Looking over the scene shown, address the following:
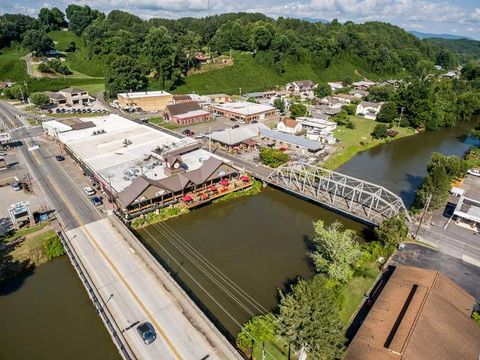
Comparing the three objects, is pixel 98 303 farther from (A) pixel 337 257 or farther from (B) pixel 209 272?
(A) pixel 337 257

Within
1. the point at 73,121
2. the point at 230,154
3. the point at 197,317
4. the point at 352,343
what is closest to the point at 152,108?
the point at 73,121

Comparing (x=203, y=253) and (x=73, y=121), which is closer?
(x=203, y=253)

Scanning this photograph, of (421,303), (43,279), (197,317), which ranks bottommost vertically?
(43,279)

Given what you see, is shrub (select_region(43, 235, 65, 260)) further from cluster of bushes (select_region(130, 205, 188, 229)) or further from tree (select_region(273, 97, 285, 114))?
tree (select_region(273, 97, 285, 114))

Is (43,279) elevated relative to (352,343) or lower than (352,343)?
lower

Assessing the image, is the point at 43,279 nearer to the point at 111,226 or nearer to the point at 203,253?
the point at 111,226

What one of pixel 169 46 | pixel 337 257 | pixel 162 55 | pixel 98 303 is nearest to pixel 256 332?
pixel 337 257

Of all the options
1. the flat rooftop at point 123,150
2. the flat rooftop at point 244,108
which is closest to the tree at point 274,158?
the flat rooftop at point 123,150

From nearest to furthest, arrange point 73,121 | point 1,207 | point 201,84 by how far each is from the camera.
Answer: point 1,207 → point 73,121 → point 201,84

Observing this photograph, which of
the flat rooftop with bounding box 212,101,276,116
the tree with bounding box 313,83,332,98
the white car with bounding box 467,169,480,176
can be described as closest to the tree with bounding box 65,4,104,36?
the flat rooftop with bounding box 212,101,276,116

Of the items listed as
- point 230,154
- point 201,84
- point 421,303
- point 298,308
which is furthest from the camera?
point 201,84
